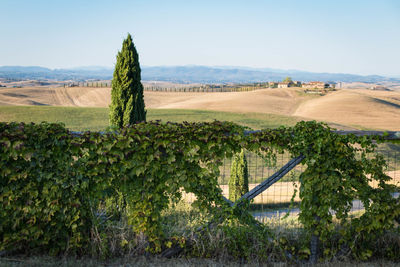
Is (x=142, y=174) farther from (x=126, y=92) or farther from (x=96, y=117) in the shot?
(x=96, y=117)

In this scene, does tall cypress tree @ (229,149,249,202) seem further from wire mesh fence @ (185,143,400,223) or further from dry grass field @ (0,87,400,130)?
dry grass field @ (0,87,400,130)

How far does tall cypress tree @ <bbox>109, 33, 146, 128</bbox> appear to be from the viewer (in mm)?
10148

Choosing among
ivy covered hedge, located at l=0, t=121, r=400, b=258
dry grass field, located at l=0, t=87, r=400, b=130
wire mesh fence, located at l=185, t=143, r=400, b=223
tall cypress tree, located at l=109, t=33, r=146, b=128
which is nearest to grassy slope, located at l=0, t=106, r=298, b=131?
dry grass field, located at l=0, t=87, r=400, b=130

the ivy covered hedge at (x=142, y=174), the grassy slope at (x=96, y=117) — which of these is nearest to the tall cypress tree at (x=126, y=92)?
the ivy covered hedge at (x=142, y=174)

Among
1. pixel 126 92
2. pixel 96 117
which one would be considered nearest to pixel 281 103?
pixel 96 117

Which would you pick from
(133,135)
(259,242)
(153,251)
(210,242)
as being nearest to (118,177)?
(133,135)

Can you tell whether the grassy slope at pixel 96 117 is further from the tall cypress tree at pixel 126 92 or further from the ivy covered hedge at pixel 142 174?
the ivy covered hedge at pixel 142 174

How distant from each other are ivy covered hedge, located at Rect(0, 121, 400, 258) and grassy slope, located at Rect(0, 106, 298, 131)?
81.1ft

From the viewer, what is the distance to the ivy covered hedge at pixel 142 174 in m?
5.30

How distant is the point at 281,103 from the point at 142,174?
6095 cm

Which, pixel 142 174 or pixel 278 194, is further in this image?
pixel 278 194

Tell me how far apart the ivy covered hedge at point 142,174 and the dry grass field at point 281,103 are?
36.1 m

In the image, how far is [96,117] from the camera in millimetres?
33906

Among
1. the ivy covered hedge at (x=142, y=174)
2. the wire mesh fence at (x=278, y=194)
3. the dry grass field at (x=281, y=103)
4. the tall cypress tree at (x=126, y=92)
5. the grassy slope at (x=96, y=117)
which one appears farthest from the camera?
the dry grass field at (x=281, y=103)
